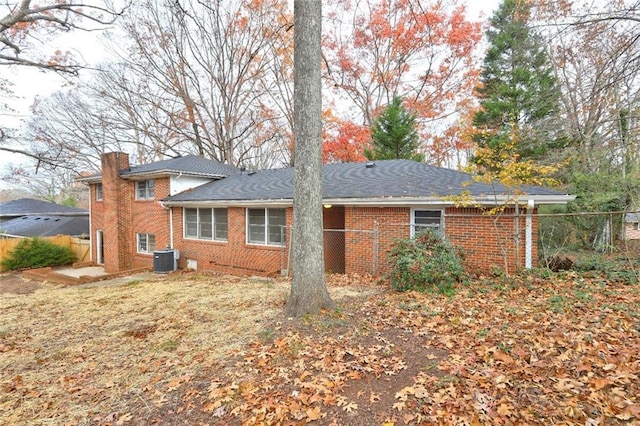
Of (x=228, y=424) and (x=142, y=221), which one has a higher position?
(x=142, y=221)

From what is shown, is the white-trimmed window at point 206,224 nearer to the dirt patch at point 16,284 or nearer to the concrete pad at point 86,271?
the concrete pad at point 86,271

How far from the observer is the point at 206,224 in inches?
550

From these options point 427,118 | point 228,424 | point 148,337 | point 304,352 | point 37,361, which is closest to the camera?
point 228,424

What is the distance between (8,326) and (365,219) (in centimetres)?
883

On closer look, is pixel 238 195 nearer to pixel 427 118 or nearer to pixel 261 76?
pixel 261 76

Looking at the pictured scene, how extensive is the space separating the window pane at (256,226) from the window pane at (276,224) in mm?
391

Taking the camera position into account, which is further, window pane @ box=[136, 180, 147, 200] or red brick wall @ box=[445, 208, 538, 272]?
window pane @ box=[136, 180, 147, 200]

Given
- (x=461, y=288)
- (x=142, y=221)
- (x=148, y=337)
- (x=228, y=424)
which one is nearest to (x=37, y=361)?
(x=148, y=337)

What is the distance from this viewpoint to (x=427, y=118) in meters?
21.9

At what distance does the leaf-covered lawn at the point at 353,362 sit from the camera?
3006mm

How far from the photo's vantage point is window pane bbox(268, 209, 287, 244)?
38.5 ft

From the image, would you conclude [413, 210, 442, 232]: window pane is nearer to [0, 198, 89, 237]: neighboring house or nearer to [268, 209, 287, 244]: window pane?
[268, 209, 287, 244]: window pane

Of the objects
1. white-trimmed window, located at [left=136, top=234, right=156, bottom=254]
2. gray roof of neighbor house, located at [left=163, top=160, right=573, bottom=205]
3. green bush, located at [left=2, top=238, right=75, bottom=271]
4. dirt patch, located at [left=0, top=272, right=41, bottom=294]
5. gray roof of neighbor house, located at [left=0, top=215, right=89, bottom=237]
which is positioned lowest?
dirt patch, located at [left=0, top=272, right=41, bottom=294]

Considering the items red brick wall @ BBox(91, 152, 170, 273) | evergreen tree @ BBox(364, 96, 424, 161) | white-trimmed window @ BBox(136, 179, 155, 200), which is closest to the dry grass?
red brick wall @ BBox(91, 152, 170, 273)
